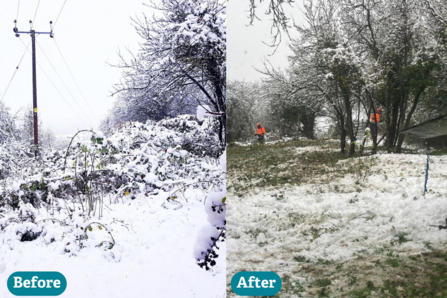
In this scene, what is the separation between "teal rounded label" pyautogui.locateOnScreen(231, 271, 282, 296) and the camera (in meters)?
2.04

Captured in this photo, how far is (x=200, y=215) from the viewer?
2.86 m

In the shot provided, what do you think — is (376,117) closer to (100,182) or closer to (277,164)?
(277,164)

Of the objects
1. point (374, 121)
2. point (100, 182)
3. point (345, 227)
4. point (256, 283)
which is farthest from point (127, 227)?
point (374, 121)

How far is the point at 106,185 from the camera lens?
3418mm

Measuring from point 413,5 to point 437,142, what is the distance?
40.4 inches

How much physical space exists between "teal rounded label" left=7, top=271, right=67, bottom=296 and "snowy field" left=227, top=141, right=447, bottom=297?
3.62 feet

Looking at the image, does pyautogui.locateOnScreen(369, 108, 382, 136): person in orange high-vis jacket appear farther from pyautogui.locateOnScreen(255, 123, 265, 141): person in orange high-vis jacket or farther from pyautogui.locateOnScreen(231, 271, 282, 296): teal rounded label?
pyautogui.locateOnScreen(231, 271, 282, 296): teal rounded label

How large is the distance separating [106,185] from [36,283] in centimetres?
127

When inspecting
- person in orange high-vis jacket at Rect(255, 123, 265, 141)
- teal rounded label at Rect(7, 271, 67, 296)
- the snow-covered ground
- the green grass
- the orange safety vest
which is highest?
the orange safety vest

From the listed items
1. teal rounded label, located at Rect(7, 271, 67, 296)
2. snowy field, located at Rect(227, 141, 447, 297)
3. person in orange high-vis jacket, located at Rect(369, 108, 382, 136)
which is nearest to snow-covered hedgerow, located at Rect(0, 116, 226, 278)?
teal rounded label, located at Rect(7, 271, 67, 296)

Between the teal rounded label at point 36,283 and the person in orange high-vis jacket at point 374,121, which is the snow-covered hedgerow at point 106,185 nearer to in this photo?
the teal rounded label at point 36,283

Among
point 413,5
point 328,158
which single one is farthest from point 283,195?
point 413,5

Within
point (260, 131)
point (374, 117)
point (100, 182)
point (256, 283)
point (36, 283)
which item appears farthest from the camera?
point (100, 182)

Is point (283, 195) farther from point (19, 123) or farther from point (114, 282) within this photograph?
point (19, 123)
